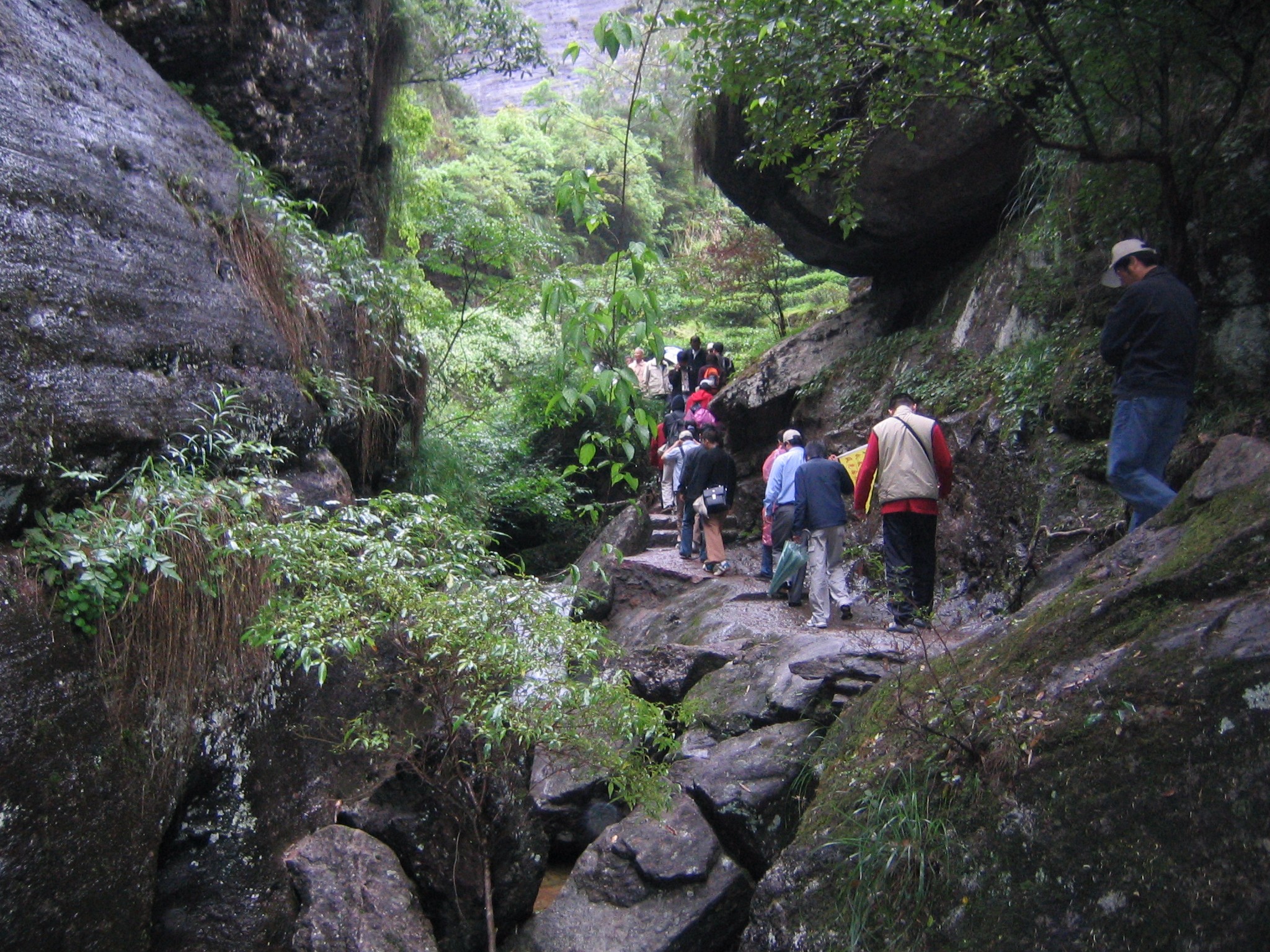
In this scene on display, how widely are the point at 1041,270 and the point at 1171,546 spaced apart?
5727mm

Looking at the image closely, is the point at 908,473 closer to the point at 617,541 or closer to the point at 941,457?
the point at 941,457

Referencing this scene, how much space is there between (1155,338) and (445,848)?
16.1 ft

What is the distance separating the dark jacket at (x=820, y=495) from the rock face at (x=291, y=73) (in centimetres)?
556

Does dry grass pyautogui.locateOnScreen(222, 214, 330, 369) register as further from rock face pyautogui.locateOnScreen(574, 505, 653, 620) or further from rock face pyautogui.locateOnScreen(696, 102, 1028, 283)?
rock face pyautogui.locateOnScreen(574, 505, 653, 620)

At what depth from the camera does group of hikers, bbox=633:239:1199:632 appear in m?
4.89

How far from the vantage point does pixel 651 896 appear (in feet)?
15.6

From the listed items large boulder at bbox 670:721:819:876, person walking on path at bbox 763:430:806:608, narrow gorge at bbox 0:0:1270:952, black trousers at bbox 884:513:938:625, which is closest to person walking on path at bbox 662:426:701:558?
person walking on path at bbox 763:430:806:608

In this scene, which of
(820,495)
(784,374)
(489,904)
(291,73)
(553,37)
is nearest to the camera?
(489,904)

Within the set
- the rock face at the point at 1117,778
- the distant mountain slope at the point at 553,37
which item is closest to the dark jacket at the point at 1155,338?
the rock face at the point at 1117,778

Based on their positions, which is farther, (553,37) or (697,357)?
(553,37)

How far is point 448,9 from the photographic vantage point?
11125mm

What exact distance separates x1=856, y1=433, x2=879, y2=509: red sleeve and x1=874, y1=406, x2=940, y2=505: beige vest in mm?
125

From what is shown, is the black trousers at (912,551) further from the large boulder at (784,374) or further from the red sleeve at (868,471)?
the large boulder at (784,374)

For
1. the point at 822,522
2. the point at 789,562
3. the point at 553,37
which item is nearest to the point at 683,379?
the point at 789,562
